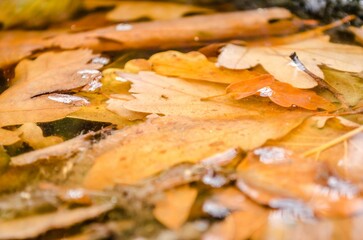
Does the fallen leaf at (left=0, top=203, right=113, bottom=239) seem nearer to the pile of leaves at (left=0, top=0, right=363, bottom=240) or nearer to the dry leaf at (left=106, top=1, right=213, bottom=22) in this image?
the pile of leaves at (left=0, top=0, right=363, bottom=240)

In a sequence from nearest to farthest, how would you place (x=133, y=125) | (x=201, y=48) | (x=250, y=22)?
(x=133, y=125)
(x=201, y=48)
(x=250, y=22)

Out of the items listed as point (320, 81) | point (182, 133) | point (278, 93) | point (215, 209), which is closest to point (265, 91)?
point (278, 93)

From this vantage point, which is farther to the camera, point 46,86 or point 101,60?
point 101,60

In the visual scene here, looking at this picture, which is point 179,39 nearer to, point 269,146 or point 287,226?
point 269,146

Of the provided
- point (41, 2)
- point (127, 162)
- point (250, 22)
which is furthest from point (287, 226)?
point (41, 2)

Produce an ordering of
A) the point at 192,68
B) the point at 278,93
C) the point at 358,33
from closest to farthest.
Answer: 1. the point at 278,93
2. the point at 192,68
3. the point at 358,33

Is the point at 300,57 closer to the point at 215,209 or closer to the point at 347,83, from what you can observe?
the point at 347,83

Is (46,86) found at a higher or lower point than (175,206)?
higher
